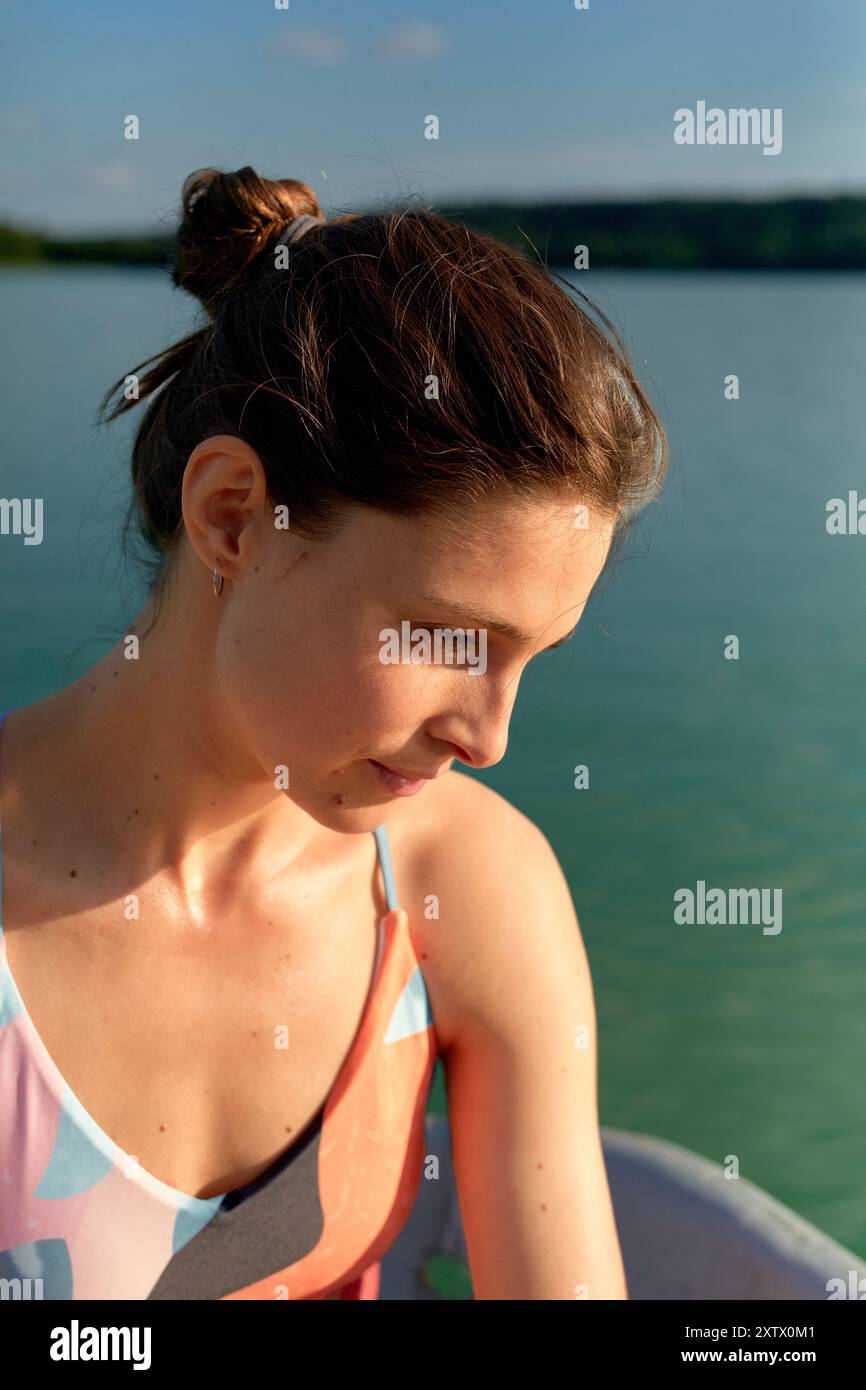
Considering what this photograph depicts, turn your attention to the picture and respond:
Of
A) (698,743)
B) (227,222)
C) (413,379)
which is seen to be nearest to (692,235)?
(698,743)

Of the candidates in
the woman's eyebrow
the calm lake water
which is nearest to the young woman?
the woman's eyebrow

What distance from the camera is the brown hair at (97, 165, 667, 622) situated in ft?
3.10

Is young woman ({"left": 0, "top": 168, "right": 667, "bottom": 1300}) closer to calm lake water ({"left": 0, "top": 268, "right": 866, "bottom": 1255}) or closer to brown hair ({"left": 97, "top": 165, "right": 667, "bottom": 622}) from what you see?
brown hair ({"left": 97, "top": 165, "right": 667, "bottom": 622})

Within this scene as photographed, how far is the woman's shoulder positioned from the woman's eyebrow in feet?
0.99

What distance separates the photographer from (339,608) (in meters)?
0.96

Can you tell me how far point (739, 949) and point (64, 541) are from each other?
87.0 inches

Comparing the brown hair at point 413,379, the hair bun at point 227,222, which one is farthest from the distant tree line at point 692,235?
the brown hair at point 413,379

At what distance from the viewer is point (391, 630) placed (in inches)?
38.1

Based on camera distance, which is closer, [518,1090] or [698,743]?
[518,1090]

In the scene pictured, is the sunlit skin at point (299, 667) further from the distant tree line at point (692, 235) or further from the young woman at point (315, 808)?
the distant tree line at point (692, 235)

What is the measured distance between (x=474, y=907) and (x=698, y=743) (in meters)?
2.76

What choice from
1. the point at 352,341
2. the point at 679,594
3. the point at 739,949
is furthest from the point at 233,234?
the point at 679,594

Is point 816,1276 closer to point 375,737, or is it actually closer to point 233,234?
point 375,737

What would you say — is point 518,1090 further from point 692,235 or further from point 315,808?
point 692,235
